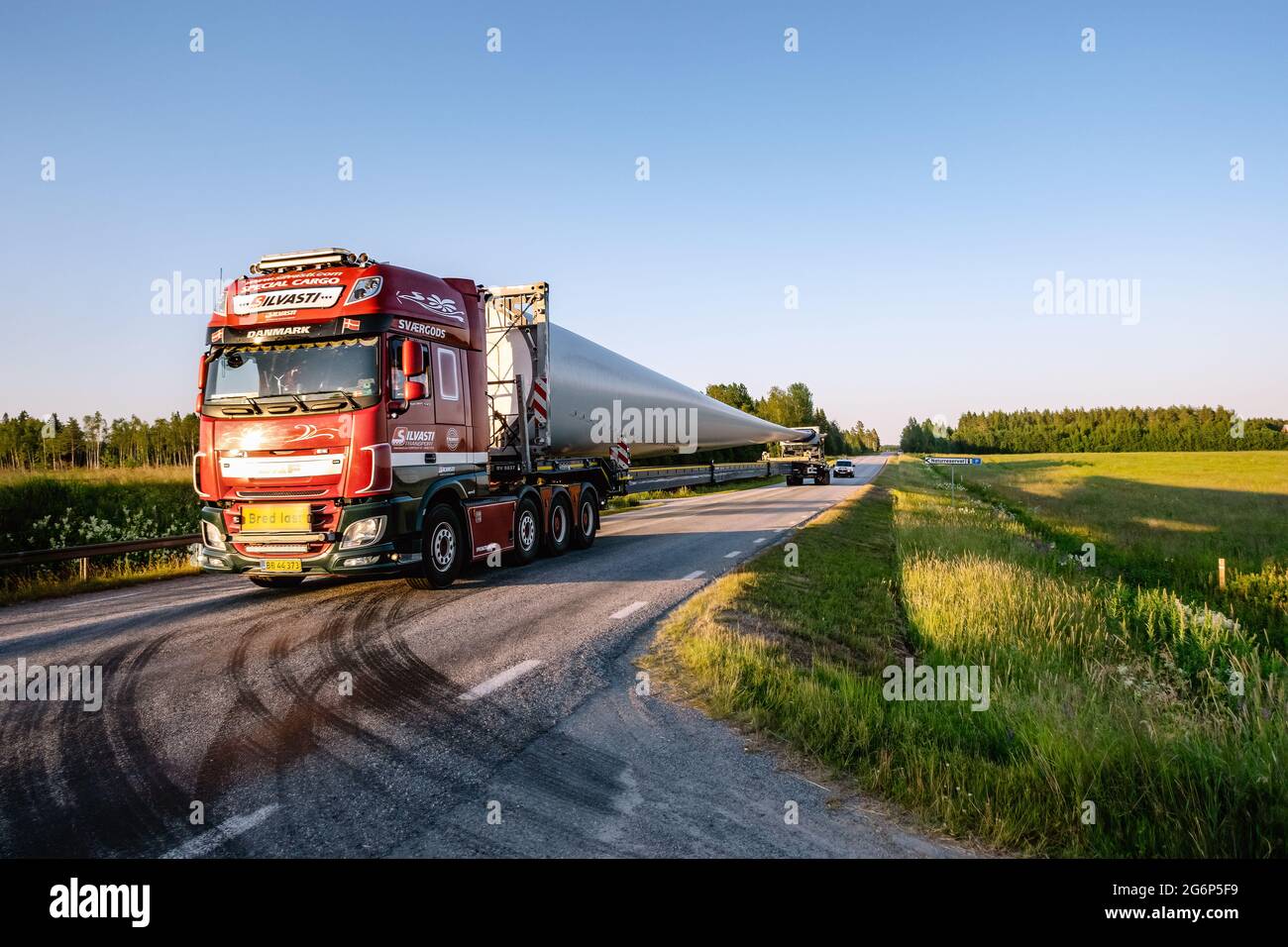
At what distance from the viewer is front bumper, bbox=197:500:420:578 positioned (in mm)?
8477

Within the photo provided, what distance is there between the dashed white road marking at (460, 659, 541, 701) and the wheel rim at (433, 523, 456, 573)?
3790 mm

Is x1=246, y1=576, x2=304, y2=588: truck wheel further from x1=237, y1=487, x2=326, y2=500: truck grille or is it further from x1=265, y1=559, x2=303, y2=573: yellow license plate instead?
x1=237, y1=487, x2=326, y2=500: truck grille

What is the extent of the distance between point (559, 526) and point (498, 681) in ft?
26.4

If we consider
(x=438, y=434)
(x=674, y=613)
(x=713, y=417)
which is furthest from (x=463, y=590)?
(x=713, y=417)

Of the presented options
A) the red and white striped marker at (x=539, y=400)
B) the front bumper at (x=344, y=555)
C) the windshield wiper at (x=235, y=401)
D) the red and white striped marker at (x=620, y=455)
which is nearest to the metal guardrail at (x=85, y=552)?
the front bumper at (x=344, y=555)

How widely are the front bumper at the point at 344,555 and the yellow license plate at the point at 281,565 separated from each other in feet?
0.04

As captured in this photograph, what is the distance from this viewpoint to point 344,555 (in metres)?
8.47

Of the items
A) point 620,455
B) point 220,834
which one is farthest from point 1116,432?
point 220,834

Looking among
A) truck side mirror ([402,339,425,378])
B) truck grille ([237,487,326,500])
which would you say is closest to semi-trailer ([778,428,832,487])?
truck side mirror ([402,339,425,378])

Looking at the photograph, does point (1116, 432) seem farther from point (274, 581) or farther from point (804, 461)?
point (274, 581)

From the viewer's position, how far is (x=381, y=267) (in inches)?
364

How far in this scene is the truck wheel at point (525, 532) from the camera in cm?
1210
